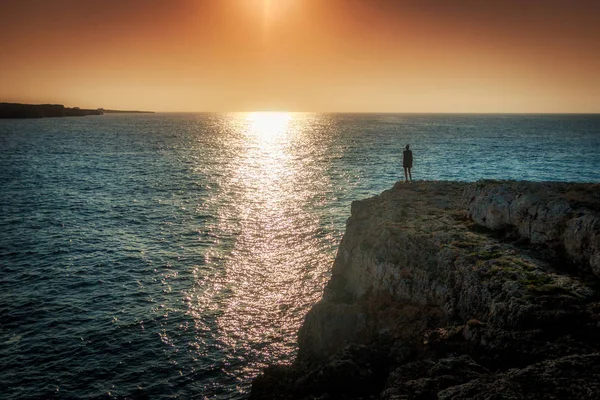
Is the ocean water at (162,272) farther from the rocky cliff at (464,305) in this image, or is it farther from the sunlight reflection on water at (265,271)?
the rocky cliff at (464,305)

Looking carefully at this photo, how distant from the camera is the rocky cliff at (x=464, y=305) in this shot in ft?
40.5

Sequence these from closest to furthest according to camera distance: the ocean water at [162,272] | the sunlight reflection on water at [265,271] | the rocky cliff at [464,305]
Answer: the rocky cliff at [464,305] → the ocean water at [162,272] → the sunlight reflection on water at [265,271]

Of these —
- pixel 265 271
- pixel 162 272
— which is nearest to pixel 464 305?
pixel 265 271

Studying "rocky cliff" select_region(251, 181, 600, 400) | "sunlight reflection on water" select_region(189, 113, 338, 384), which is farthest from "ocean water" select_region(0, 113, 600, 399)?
"rocky cliff" select_region(251, 181, 600, 400)

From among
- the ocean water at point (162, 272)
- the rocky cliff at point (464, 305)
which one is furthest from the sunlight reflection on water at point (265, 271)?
the rocky cliff at point (464, 305)

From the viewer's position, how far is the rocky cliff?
1236 cm

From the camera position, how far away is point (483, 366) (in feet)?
42.9

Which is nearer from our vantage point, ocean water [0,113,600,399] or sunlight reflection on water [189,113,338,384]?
ocean water [0,113,600,399]

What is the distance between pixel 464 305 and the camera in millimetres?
16969

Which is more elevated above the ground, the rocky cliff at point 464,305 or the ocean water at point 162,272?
the rocky cliff at point 464,305

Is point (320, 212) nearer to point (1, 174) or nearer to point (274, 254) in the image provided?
point (274, 254)

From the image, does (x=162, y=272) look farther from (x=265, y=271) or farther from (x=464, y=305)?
(x=464, y=305)

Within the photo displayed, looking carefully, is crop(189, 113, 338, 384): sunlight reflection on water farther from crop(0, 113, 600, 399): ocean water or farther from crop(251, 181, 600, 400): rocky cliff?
crop(251, 181, 600, 400): rocky cliff

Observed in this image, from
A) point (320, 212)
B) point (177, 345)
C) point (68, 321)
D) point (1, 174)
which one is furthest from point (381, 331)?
point (1, 174)
